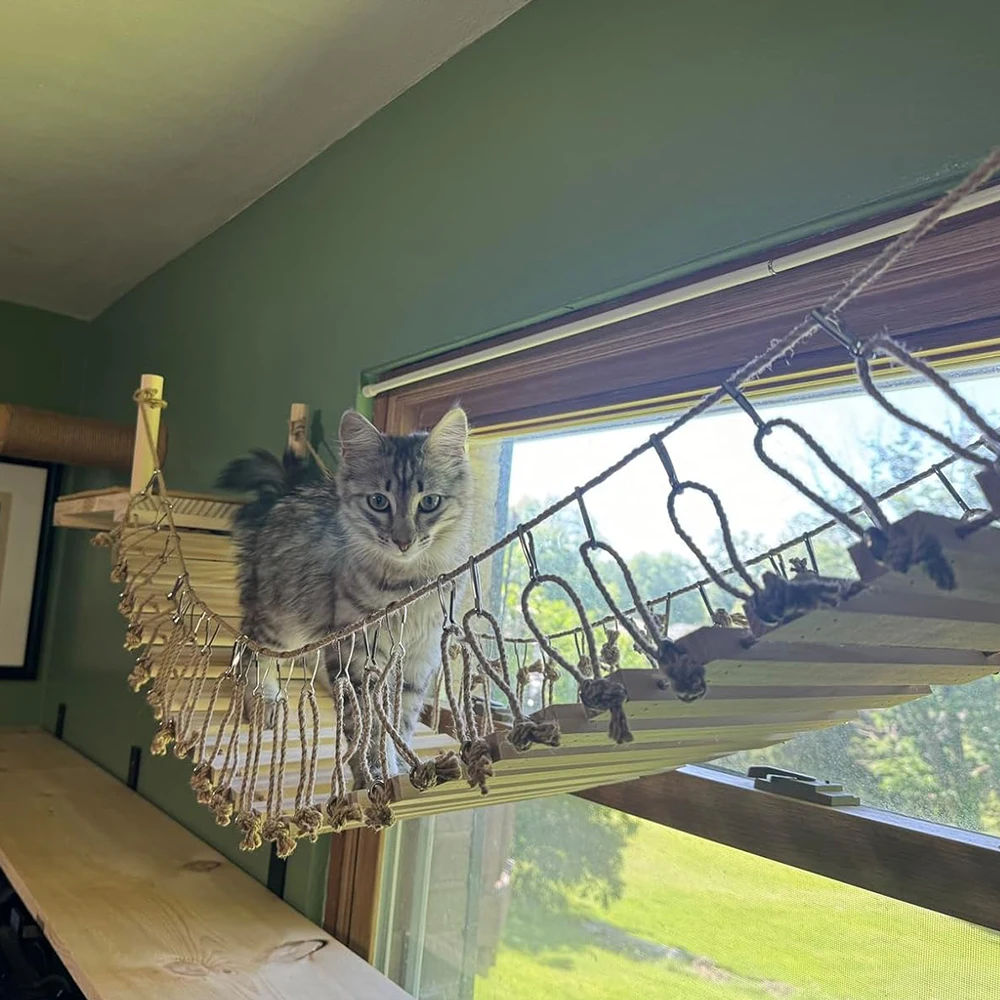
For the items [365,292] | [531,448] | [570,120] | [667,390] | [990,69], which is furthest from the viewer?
[365,292]

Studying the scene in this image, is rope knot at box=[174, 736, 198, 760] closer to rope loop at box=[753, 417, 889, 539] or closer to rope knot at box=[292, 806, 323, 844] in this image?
rope knot at box=[292, 806, 323, 844]

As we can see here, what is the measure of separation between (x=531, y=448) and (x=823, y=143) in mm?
554

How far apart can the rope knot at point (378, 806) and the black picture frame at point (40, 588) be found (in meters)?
2.32

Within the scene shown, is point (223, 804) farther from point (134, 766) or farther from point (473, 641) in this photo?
point (134, 766)

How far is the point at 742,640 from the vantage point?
35 centimetres

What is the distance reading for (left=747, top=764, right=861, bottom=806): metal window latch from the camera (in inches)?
29.4

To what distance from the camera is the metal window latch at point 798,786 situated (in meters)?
0.75

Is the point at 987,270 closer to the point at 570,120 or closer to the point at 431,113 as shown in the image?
the point at 570,120

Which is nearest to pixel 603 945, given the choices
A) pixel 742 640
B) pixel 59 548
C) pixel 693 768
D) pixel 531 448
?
pixel 693 768

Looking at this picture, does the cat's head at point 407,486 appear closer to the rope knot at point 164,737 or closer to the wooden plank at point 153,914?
the rope knot at point 164,737

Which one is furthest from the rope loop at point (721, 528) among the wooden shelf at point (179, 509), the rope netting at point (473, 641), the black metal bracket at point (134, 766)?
the black metal bracket at point (134, 766)

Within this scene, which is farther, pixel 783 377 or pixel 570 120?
pixel 570 120

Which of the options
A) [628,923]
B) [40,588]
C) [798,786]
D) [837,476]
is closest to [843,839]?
[798,786]

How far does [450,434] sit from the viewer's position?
90 cm
